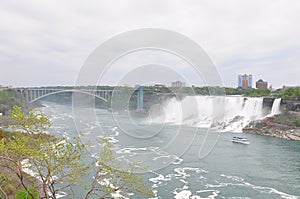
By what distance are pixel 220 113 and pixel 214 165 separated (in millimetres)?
9350

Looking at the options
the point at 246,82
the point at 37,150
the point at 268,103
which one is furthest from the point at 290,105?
the point at 246,82

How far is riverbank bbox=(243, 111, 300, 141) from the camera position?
37.4 ft

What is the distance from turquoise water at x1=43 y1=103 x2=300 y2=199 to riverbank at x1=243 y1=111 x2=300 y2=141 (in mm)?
1087

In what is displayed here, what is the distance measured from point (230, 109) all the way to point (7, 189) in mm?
13612

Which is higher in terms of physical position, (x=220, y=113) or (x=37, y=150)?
(x=37, y=150)

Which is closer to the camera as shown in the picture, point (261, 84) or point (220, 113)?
point (220, 113)

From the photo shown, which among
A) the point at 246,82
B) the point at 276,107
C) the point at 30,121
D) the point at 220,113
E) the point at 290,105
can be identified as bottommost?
the point at 220,113

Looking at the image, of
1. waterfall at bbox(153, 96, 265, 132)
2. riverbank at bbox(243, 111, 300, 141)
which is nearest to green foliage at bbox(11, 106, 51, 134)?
waterfall at bbox(153, 96, 265, 132)

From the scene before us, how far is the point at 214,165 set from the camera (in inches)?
271

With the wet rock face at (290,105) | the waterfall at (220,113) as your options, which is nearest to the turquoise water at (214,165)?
the waterfall at (220,113)

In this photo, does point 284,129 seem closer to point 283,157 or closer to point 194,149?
point 283,157

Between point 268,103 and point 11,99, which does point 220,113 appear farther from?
point 11,99

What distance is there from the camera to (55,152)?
2.29m

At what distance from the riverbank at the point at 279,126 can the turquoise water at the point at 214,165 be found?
109 cm
